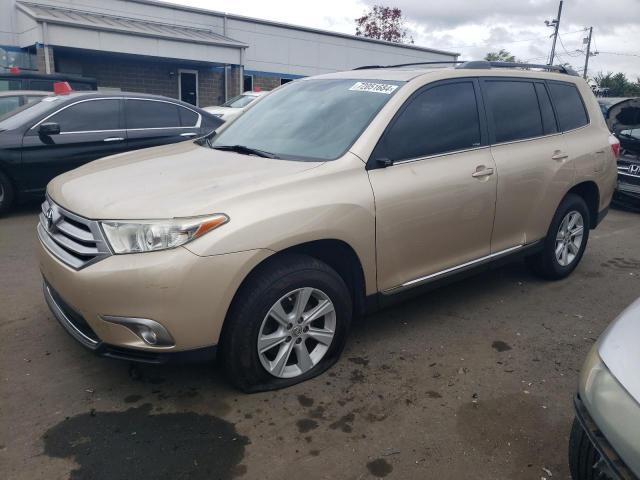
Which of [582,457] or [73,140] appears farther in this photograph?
[73,140]

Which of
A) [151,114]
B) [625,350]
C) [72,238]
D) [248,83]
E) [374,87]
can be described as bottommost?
[625,350]

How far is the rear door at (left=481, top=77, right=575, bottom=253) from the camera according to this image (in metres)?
4.09

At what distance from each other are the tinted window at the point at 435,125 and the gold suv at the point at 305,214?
0.04 ft

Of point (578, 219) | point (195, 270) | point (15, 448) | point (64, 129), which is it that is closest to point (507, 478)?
point (195, 270)

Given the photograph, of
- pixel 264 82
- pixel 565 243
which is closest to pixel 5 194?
pixel 565 243

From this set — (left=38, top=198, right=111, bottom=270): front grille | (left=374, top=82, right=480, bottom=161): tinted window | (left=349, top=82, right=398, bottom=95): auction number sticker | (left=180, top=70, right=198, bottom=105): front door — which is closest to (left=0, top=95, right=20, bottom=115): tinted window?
(left=38, top=198, right=111, bottom=270): front grille

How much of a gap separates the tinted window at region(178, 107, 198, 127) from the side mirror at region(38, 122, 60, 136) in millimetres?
1826

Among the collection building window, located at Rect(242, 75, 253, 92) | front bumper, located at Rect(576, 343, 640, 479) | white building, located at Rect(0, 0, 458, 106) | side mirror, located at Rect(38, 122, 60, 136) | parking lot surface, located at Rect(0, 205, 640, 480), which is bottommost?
parking lot surface, located at Rect(0, 205, 640, 480)

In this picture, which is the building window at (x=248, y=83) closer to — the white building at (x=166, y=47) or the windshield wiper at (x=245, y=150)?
the white building at (x=166, y=47)

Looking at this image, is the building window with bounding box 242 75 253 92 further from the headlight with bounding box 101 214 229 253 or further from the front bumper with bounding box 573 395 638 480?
the front bumper with bounding box 573 395 638 480

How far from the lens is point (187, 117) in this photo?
7992 mm

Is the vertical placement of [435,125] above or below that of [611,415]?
above

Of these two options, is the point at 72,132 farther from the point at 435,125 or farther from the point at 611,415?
the point at 611,415

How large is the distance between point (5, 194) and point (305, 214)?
209 inches
